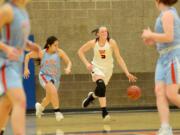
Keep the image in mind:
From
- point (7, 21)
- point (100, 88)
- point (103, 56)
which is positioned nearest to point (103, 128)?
point (100, 88)

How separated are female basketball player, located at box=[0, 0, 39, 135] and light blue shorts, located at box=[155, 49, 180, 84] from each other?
184 centimetres

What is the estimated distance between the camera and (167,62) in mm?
6398

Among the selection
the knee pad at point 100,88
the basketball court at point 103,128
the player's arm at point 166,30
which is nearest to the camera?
the player's arm at point 166,30

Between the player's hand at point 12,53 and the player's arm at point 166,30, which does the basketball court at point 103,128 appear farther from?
the player's hand at point 12,53

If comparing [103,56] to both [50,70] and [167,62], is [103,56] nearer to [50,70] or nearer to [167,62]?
[50,70]

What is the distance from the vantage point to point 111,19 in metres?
14.5

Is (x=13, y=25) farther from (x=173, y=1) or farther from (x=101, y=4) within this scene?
(x=101, y=4)

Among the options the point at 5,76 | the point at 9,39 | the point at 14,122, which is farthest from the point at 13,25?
the point at 14,122

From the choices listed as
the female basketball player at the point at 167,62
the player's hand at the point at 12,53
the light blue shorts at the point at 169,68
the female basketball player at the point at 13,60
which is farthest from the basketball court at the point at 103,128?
the player's hand at the point at 12,53

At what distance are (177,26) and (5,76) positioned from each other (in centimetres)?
234

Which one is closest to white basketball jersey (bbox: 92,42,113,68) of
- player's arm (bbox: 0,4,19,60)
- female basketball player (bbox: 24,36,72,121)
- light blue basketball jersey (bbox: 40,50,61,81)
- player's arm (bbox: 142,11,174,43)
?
female basketball player (bbox: 24,36,72,121)

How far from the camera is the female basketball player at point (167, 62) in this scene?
243 inches

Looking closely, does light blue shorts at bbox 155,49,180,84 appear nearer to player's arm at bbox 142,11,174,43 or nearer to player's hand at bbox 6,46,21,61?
player's arm at bbox 142,11,174,43

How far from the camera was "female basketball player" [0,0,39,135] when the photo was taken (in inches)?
198
